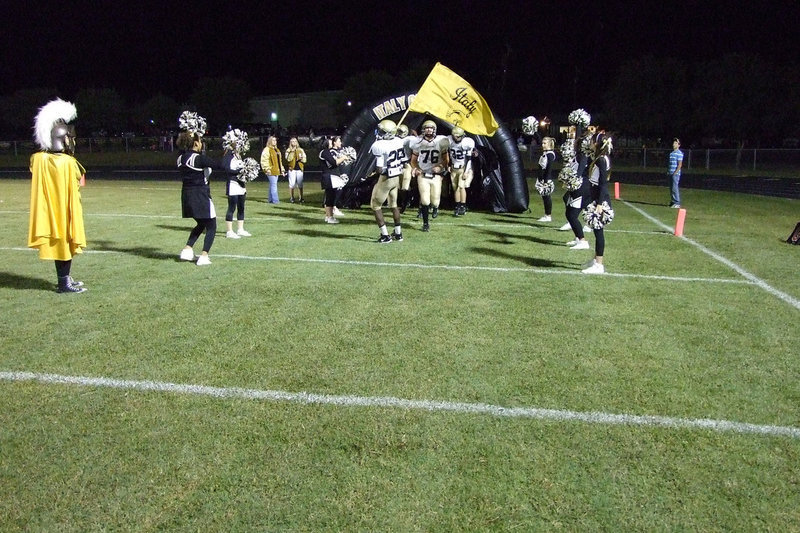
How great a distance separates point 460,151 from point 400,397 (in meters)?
10.1

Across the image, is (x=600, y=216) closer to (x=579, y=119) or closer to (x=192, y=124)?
(x=579, y=119)

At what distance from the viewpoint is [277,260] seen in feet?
30.2

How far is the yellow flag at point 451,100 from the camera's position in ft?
36.0

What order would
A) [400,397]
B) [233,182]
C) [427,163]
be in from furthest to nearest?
[427,163], [233,182], [400,397]

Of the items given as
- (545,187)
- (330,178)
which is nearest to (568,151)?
(545,187)

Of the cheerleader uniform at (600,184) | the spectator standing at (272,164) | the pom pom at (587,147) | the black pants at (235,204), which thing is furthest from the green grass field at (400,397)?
the spectator standing at (272,164)

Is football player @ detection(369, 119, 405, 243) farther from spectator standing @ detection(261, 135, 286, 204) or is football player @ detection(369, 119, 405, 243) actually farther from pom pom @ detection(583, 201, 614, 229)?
spectator standing @ detection(261, 135, 286, 204)

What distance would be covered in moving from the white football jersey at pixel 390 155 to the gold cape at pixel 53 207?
4652mm

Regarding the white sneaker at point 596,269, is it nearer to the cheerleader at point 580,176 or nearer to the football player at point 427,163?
the cheerleader at point 580,176

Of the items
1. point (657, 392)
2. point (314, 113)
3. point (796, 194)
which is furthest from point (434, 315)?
point (314, 113)

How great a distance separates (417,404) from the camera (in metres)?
4.28

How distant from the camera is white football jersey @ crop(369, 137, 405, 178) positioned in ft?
33.3

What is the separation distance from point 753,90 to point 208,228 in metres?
42.9

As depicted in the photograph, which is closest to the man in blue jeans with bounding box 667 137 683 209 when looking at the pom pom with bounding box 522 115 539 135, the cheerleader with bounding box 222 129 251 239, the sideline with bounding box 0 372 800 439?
the pom pom with bounding box 522 115 539 135
